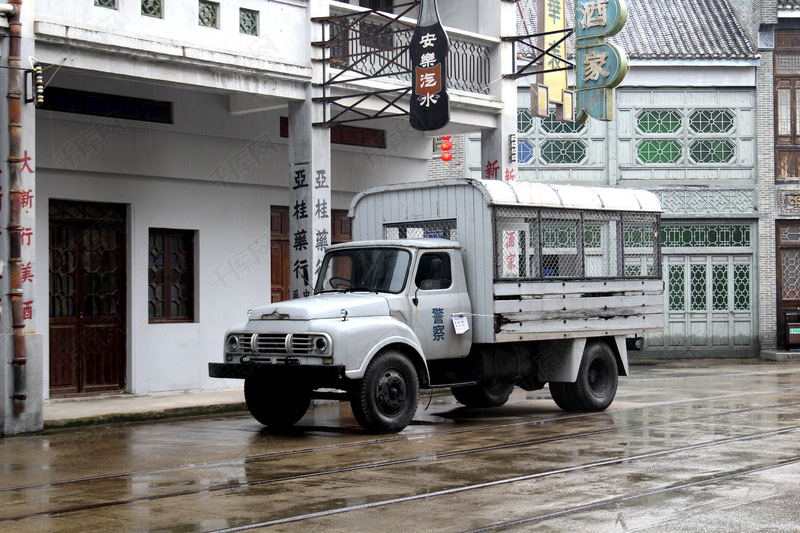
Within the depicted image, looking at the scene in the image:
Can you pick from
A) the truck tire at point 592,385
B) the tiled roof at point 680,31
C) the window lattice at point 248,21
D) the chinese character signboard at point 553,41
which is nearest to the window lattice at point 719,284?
the tiled roof at point 680,31

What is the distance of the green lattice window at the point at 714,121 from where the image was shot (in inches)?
1115

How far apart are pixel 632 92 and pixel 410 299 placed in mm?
16858

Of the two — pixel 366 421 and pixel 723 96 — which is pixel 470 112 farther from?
pixel 723 96

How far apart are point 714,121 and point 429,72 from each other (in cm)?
1472

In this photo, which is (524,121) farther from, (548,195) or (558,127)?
(548,195)

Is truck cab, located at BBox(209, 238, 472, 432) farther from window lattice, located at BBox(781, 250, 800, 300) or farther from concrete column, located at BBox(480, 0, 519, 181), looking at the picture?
window lattice, located at BBox(781, 250, 800, 300)

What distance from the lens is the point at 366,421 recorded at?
1226cm

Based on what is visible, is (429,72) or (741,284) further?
(741,284)

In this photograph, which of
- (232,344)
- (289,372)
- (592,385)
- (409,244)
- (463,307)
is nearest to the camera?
(289,372)

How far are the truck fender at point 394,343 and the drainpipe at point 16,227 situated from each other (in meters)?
3.96

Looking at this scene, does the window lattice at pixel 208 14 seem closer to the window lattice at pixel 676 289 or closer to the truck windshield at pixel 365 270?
the truck windshield at pixel 365 270

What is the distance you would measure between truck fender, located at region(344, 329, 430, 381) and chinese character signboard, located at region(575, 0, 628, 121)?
23.3 ft

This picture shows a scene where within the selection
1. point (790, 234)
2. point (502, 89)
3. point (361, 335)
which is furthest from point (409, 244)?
point (790, 234)

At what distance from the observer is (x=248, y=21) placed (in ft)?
54.0
